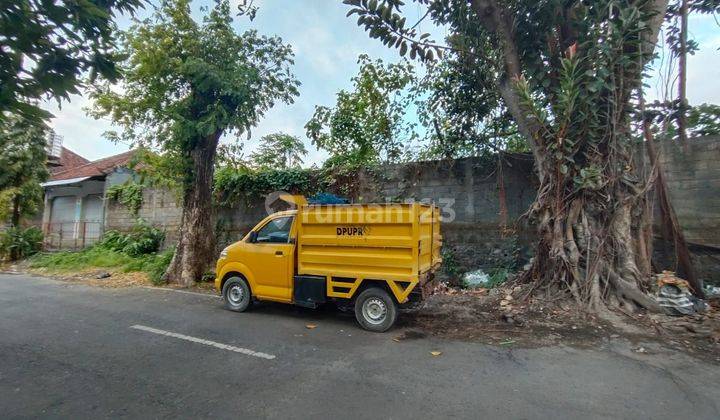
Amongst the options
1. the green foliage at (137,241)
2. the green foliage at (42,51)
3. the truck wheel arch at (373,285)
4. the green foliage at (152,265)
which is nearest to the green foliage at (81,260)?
the green foliage at (137,241)

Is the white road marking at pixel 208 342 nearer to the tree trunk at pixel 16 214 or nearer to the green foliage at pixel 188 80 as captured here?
the green foliage at pixel 188 80

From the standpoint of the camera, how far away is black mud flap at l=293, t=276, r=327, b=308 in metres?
5.97

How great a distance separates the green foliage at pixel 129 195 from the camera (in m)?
14.4

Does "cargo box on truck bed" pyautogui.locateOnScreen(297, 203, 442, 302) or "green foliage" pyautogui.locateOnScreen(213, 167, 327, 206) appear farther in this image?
"green foliage" pyautogui.locateOnScreen(213, 167, 327, 206)

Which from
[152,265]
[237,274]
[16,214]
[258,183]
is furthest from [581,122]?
[16,214]

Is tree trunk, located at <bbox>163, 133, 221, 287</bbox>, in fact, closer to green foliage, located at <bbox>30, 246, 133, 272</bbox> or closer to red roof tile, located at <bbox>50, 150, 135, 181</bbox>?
green foliage, located at <bbox>30, 246, 133, 272</bbox>

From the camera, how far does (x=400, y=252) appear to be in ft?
18.0

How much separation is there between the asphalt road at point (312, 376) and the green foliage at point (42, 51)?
2523 mm

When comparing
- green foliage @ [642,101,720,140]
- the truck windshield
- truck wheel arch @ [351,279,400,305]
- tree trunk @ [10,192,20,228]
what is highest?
green foliage @ [642,101,720,140]

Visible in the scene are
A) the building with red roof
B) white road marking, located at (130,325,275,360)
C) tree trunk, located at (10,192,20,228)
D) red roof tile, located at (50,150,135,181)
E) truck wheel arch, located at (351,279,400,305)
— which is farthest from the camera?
red roof tile, located at (50,150,135,181)

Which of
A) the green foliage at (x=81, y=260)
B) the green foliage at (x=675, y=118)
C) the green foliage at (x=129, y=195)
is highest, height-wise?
the green foliage at (x=675, y=118)

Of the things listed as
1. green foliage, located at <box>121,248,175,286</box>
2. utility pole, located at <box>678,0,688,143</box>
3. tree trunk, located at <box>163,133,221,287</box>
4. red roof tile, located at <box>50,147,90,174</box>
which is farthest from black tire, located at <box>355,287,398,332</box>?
red roof tile, located at <box>50,147,90,174</box>

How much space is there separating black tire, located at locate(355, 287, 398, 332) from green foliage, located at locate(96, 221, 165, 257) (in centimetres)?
1025

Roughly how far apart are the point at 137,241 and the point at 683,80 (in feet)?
49.9
